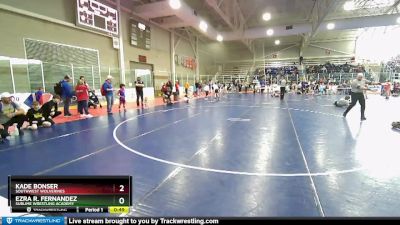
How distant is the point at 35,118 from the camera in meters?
7.71

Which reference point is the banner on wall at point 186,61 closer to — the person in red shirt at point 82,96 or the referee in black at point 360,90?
the person in red shirt at point 82,96

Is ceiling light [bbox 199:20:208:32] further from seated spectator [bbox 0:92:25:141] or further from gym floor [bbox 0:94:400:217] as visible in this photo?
seated spectator [bbox 0:92:25:141]

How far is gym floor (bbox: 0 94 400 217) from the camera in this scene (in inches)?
109

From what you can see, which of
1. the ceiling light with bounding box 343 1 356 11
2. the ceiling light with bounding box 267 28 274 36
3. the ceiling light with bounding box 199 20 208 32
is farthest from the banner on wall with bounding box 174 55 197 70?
the ceiling light with bounding box 343 1 356 11

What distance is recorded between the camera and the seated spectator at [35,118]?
7.58 metres

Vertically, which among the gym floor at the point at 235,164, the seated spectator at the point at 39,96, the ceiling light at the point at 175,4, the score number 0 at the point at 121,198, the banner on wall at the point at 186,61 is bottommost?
the gym floor at the point at 235,164

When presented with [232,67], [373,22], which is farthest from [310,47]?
[373,22]

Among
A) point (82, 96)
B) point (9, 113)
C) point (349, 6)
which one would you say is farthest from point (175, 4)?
point (349, 6)
